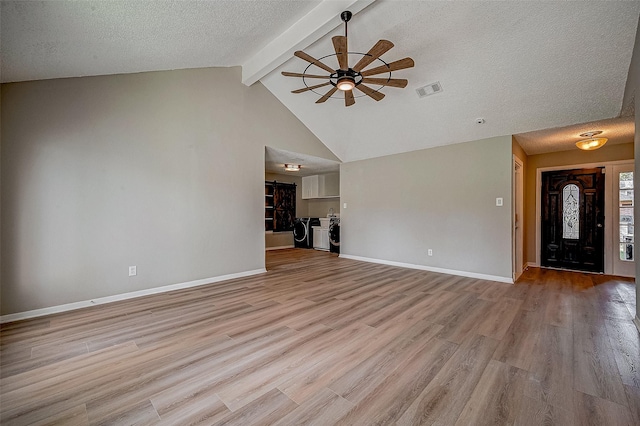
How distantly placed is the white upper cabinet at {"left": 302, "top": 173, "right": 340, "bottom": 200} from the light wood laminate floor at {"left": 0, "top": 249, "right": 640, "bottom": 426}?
16.9 ft

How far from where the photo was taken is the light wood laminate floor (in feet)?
4.75

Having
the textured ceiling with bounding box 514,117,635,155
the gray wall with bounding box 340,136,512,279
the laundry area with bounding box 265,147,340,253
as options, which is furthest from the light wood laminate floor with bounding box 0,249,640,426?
the laundry area with bounding box 265,147,340,253

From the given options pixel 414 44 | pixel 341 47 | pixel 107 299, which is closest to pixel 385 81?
pixel 341 47

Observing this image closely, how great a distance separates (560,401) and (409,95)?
3906mm

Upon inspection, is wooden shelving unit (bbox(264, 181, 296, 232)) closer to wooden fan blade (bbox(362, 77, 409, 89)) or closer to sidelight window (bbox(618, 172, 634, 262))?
wooden fan blade (bbox(362, 77, 409, 89))

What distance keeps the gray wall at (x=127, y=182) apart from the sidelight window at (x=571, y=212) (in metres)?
6.09

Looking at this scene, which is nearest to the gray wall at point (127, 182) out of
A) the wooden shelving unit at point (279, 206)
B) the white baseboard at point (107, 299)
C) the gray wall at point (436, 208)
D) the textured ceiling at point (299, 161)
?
the white baseboard at point (107, 299)

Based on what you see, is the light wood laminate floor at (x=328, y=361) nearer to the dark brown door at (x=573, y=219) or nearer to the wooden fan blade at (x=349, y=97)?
the dark brown door at (x=573, y=219)

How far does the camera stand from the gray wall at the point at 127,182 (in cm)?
276

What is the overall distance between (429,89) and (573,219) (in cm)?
422

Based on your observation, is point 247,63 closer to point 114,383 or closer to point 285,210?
point 114,383

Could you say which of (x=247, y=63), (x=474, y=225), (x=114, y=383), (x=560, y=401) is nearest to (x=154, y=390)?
(x=114, y=383)

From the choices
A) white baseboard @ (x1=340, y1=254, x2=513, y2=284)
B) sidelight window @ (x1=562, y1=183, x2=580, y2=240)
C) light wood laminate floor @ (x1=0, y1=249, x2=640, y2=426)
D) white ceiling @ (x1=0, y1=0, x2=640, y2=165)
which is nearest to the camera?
light wood laminate floor @ (x1=0, y1=249, x2=640, y2=426)

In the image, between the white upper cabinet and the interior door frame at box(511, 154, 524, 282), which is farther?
the white upper cabinet
